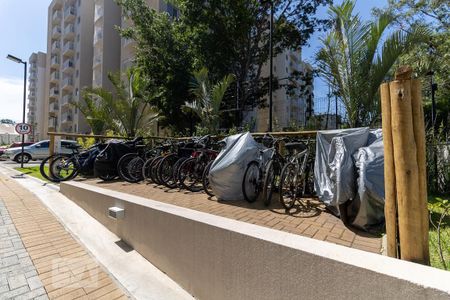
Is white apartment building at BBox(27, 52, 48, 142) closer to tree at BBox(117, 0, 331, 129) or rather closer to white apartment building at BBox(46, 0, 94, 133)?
white apartment building at BBox(46, 0, 94, 133)

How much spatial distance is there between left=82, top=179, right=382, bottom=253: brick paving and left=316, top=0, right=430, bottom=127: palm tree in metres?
2.67

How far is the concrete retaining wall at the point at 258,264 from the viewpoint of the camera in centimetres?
142

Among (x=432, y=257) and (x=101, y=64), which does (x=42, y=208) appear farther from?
(x=101, y=64)

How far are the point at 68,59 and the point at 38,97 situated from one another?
21.5 meters

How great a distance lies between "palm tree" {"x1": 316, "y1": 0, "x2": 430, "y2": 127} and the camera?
5574 millimetres

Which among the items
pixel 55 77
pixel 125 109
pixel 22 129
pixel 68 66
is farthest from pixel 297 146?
pixel 55 77

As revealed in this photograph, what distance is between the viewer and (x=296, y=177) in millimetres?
4051

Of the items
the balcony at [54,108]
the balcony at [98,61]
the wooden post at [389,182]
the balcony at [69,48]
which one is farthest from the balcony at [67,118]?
the wooden post at [389,182]

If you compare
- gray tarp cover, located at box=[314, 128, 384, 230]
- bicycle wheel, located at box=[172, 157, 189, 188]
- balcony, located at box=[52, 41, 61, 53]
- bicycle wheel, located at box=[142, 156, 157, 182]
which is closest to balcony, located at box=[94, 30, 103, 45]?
balcony, located at box=[52, 41, 61, 53]

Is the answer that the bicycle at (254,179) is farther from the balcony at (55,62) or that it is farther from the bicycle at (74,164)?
the balcony at (55,62)

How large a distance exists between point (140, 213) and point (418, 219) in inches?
110

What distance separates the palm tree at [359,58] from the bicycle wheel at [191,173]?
3.19 metres

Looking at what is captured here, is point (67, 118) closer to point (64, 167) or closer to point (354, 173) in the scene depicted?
point (64, 167)

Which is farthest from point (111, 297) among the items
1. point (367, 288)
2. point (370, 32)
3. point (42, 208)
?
point (370, 32)
